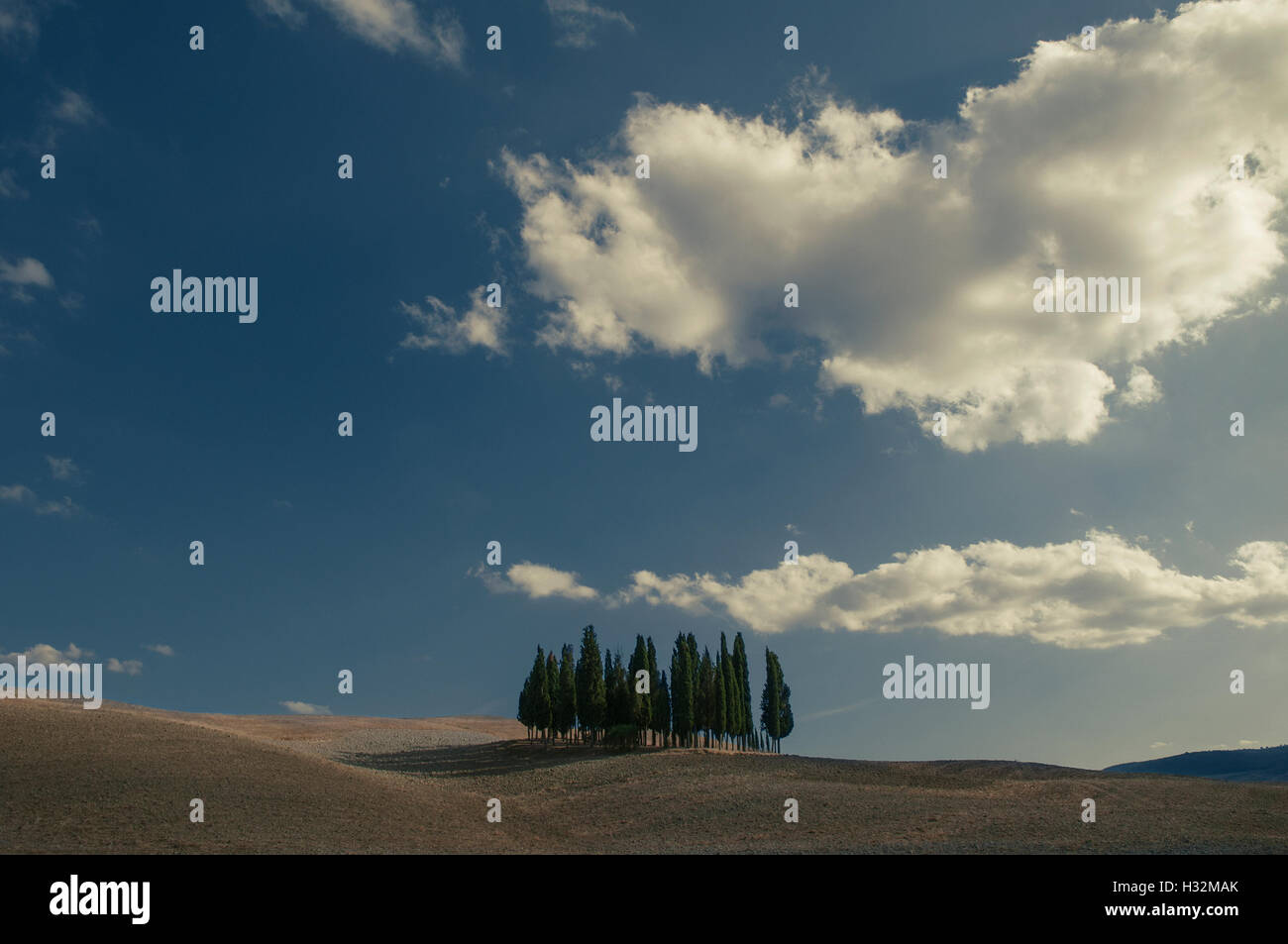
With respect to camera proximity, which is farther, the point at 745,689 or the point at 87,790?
the point at 745,689

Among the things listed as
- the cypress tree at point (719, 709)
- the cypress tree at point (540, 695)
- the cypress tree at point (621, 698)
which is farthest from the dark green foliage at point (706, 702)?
the cypress tree at point (540, 695)

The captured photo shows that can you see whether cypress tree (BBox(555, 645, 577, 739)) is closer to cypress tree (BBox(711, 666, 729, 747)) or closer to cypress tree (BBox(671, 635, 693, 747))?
cypress tree (BBox(671, 635, 693, 747))

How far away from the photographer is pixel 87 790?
116ft

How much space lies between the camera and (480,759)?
63.8 m

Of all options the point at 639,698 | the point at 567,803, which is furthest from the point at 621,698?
the point at 567,803

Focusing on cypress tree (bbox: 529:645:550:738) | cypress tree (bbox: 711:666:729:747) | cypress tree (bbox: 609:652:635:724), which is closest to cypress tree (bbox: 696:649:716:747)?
cypress tree (bbox: 711:666:729:747)

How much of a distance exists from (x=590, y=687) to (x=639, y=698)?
4.58 meters

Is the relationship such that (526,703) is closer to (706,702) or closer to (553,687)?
(553,687)

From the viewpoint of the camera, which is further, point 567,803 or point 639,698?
point 639,698

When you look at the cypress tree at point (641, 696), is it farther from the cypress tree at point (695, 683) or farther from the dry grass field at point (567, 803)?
the dry grass field at point (567, 803)
